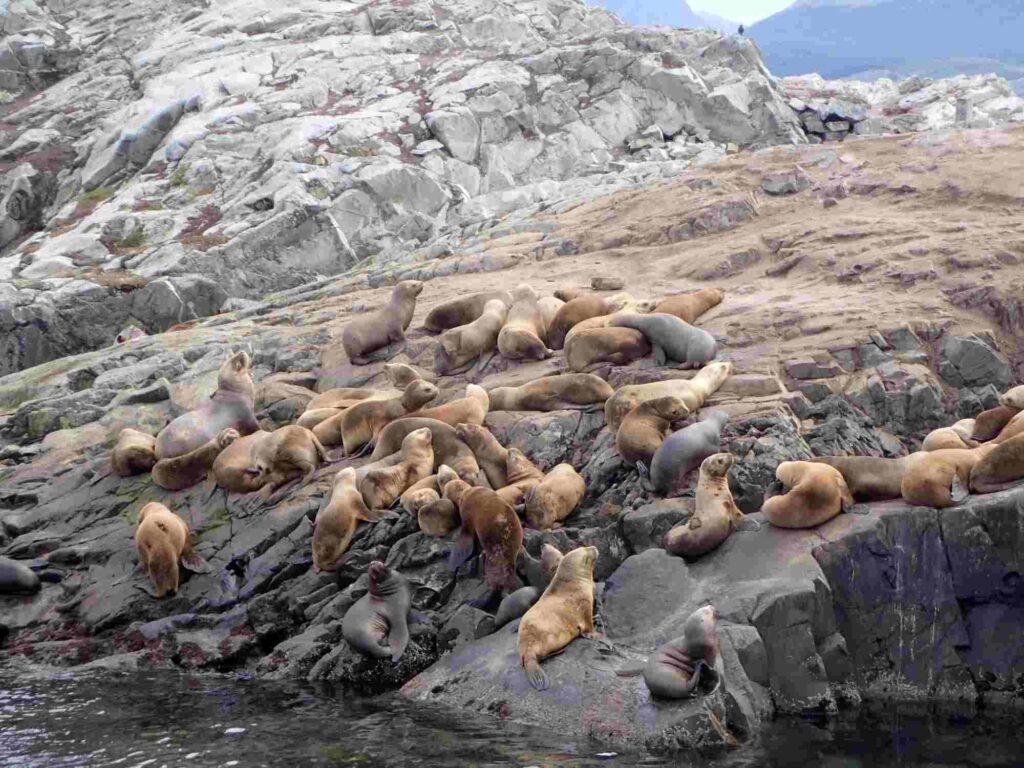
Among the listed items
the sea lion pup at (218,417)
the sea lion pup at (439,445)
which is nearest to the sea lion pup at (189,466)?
the sea lion pup at (218,417)

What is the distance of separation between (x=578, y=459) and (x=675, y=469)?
1.39 metres

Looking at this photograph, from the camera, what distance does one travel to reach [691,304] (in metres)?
12.8

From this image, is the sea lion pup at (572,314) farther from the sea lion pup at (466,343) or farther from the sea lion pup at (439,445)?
the sea lion pup at (439,445)

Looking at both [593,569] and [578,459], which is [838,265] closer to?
[578,459]

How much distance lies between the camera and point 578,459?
10.3 metres

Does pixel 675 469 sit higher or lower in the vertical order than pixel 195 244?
higher

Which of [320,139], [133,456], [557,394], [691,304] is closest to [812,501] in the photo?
[557,394]

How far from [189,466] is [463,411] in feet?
10.6

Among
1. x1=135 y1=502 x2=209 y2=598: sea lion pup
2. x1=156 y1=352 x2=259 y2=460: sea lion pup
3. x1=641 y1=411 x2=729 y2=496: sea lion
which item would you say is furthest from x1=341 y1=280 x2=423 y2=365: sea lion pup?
x1=641 y1=411 x2=729 y2=496: sea lion

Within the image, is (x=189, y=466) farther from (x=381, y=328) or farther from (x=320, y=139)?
(x=320, y=139)

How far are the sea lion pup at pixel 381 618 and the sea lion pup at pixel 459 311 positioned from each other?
5622mm

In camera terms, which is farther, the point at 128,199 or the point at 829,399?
the point at 128,199

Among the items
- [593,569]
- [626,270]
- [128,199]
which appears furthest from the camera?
[128,199]

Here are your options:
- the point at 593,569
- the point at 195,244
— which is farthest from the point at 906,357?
the point at 195,244
